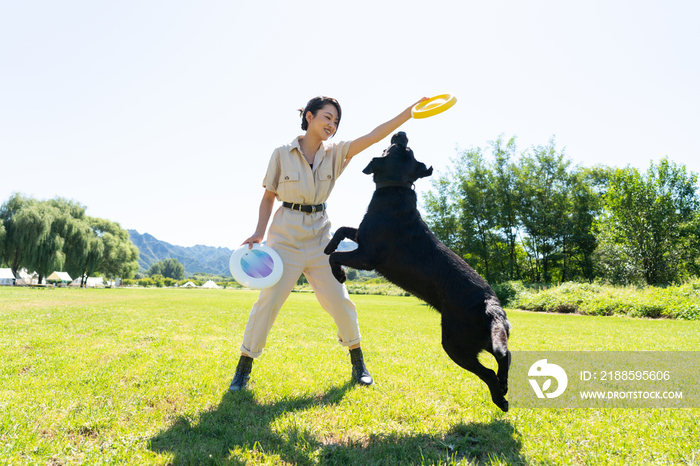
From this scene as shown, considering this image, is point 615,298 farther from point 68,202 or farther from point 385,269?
point 68,202

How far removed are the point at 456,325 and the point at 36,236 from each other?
37.9 meters

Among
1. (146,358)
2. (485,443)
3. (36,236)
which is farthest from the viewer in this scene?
(36,236)

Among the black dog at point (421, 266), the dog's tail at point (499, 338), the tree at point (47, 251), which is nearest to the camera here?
the dog's tail at point (499, 338)

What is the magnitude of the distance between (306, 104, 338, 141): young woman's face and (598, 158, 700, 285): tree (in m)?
27.7

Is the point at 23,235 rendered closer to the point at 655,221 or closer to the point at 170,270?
the point at 655,221

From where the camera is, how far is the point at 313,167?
11.2 feet

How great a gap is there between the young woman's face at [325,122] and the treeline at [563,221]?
20.1 m

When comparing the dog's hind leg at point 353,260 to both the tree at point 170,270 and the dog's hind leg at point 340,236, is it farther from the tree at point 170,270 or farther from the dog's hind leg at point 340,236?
the tree at point 170,270

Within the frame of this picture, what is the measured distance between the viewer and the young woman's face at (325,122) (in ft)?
10.9

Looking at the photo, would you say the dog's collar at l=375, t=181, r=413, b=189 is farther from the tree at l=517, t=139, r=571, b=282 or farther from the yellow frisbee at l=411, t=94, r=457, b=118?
the tree at l=517, t=139, r=571, b=282

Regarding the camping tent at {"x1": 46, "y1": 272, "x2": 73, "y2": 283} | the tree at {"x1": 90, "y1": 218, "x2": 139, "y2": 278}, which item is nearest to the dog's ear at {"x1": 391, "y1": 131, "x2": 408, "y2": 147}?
the camping tent at {"x1": 46, "y1": 272, "x2": 73, "y2": 283}

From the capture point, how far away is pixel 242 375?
10.6 ft

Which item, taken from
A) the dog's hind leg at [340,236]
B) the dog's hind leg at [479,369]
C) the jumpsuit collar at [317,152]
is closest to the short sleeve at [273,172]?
the jumpsuit collar at [317,152]

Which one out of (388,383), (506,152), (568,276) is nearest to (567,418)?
(388,383)
